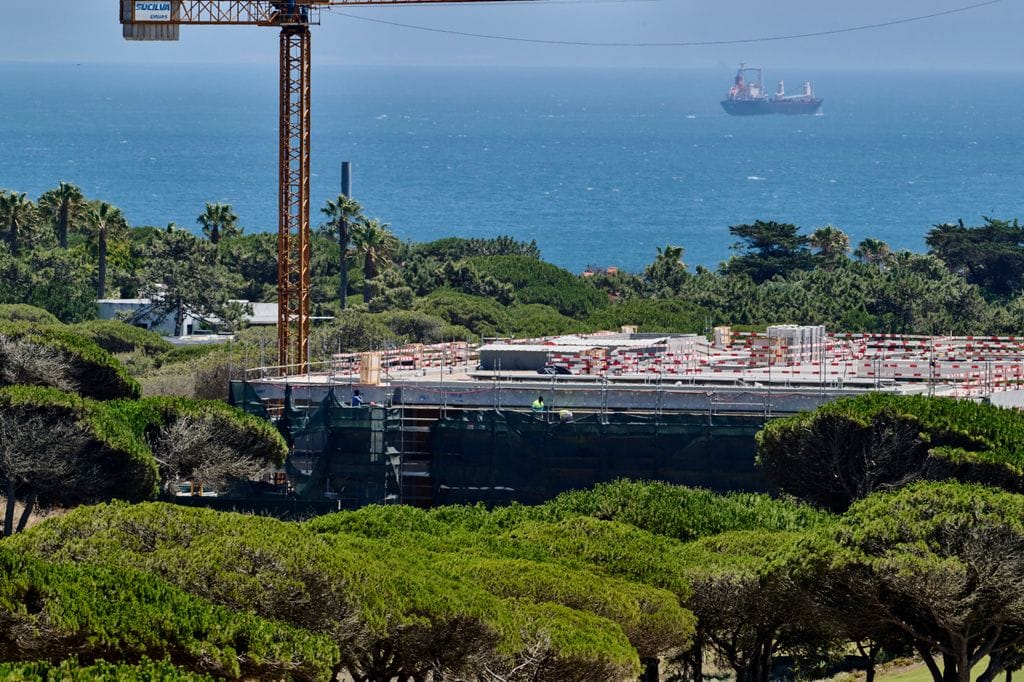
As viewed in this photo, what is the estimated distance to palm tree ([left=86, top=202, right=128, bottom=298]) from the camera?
9175 cm

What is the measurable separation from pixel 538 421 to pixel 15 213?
56167 mm

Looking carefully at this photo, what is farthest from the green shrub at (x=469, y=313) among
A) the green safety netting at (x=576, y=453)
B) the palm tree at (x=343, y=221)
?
the green safety netting at (x=576, y=453)

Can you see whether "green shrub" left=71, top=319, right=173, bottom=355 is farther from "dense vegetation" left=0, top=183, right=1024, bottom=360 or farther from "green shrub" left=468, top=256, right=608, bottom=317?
"green shrub" left=468, top=256, right=608, bottom=317

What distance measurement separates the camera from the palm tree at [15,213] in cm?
9788

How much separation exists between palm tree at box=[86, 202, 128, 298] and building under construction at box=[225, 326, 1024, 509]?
41551mm

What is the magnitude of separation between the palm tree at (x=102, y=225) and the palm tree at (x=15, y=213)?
A: 168 inches

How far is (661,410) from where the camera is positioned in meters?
48.5

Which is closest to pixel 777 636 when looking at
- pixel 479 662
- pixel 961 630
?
pixel 961 630

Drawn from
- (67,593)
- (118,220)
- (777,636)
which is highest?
(118,220)

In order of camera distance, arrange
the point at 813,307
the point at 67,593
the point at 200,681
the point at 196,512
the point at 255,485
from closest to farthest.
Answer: the point at 200,681 → the point at 67,593 → the point at 196,512 → the point at 255,485 → the point at 813,307

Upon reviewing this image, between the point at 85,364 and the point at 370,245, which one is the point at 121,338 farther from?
the point at 85,364

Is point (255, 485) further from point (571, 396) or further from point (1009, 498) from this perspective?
point (1009, 498)

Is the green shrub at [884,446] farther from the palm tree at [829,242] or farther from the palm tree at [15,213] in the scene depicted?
the palm tree at [829,242]

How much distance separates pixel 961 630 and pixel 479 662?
6843 millimetres
